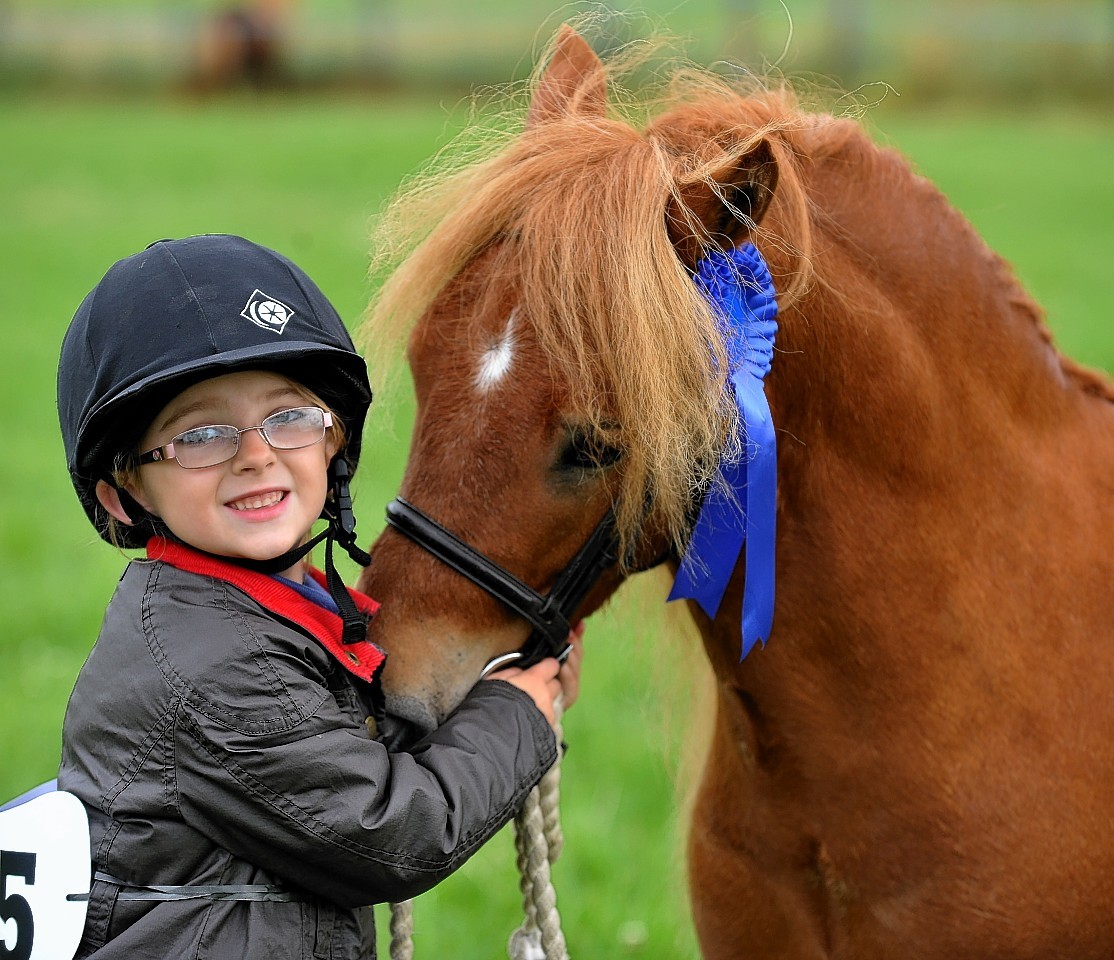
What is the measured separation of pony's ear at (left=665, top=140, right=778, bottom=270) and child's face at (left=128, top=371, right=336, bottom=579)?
648 mm

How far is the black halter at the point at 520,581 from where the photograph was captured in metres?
1.89

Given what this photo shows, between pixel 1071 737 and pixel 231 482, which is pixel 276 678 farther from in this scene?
pixel 1071 737

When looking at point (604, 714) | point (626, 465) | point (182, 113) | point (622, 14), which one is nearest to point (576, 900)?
point (604, 714)

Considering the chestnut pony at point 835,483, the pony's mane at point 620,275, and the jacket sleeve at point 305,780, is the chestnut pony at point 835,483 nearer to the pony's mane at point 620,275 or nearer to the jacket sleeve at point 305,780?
the pony's mane at point 620,275

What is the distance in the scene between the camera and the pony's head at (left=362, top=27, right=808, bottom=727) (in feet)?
5.98

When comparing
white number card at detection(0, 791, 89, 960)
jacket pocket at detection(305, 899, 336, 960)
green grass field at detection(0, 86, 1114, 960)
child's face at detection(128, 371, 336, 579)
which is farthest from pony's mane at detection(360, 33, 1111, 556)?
white number card at detection(0, 791, 89, 960)

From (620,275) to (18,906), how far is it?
124cm

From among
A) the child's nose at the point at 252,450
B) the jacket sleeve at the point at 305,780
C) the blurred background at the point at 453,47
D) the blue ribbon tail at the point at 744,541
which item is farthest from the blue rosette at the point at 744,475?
the blurred background at the point at 453,47

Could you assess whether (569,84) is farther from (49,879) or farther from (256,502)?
(49,879)

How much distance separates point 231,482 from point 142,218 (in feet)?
37.0

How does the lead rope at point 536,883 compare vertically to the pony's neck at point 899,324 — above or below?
below

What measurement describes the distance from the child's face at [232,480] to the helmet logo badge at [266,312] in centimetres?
8

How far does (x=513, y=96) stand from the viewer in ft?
7.71

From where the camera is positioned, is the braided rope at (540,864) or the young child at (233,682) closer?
the young child at (233,682)
